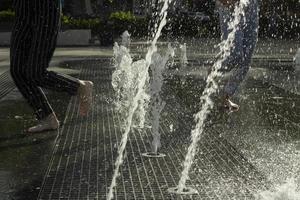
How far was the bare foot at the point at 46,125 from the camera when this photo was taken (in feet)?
19.3

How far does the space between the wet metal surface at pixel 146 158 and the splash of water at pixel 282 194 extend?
7cm

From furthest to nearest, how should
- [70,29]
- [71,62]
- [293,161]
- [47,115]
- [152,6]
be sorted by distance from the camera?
1. [152,6]
2. [70,29]
3. [71,62]
4. [47,115]
5. [293,161]

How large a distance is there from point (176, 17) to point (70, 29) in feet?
51.1

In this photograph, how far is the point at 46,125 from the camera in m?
5.93

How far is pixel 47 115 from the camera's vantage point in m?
5.96

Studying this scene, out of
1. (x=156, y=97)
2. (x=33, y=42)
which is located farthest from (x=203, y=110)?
(x=33, y=42)

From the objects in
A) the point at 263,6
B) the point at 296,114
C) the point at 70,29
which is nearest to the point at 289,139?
the point at 296,114

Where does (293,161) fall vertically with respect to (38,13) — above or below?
below

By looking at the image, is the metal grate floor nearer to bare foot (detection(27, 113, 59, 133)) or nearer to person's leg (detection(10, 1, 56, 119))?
bare foot (detection(27, 113, 59, 133))

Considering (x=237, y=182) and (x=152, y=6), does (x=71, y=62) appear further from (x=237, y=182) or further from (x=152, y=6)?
(x=152, y=6)

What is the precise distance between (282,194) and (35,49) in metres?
2.57

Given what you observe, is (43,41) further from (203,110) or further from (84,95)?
(203,110)

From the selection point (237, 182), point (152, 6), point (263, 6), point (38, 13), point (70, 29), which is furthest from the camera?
point (152, 6)

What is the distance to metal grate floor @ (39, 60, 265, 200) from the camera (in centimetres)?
402
